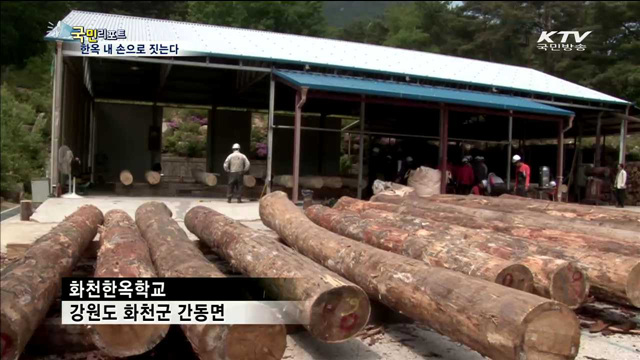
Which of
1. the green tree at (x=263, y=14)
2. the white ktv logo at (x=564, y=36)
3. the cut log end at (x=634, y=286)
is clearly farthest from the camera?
the green tree at (x=263, y=14)

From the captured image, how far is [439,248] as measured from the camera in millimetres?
4910

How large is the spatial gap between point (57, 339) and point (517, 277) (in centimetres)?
350

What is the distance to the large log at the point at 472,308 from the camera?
306 centimetres

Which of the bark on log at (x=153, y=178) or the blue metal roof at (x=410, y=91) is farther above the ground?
the blue metal roof at (x=410, y=91)

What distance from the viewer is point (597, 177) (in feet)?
58.6

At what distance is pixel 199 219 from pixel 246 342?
4114mm

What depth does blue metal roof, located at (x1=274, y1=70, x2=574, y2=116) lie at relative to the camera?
1218 centimetres

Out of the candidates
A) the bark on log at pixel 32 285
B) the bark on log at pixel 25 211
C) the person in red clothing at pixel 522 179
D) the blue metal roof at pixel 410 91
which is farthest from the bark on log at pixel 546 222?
the bark on log at pixel 25 211

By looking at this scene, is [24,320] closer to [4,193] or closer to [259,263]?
[259,263]

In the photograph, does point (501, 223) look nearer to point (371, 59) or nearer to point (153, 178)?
point (371, 59)

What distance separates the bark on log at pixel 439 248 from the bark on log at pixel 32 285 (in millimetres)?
3011

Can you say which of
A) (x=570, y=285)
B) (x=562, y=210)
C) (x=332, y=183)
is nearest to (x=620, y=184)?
(x=332, y=183)

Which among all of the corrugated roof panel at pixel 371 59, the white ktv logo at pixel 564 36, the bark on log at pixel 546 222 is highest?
the corrugated roof panel at pixel 371 59
